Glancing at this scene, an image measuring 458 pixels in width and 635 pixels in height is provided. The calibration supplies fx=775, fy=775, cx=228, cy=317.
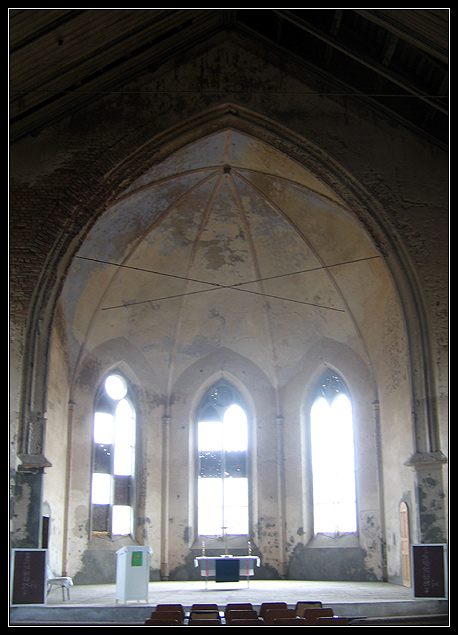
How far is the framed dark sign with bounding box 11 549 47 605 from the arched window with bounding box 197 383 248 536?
6125 millimetres

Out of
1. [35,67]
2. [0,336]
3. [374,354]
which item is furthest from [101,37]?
[374,354]

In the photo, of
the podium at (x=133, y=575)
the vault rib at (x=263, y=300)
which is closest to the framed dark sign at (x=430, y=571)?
the podium at (x=133, y=575)

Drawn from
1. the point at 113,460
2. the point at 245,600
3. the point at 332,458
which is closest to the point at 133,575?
the point at 245,600

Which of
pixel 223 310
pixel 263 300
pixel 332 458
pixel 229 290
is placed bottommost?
pixel 332 458

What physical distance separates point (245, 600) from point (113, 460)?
570 centimetres

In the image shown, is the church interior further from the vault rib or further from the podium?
the podium

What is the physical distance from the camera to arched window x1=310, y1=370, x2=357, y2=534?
55.9ft

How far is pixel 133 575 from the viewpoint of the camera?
40.2ft

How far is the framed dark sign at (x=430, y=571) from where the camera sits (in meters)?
12.0

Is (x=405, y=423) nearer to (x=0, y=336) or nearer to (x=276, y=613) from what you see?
(x=276, y=613)

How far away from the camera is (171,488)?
17438 millimetres

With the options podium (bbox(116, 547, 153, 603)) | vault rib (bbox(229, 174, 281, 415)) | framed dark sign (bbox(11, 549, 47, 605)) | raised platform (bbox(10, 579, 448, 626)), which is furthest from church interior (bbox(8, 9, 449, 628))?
podium (bbox(116, 547, 153, 603))

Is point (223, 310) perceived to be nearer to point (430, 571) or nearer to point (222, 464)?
point (222, 464)

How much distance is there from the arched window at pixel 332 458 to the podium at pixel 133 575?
581 cm
